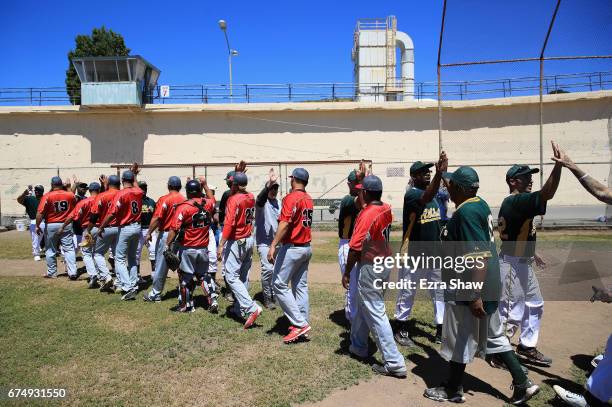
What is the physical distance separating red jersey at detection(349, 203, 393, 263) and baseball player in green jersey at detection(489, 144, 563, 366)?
1435mm

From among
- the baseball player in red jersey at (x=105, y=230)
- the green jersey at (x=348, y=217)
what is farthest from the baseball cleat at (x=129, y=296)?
the green jersey at (x=348, y=217)

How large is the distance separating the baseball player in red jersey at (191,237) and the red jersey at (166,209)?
1.72 feet

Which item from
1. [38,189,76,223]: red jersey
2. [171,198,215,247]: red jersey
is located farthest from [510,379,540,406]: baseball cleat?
[38,189,76,223]: red jersey

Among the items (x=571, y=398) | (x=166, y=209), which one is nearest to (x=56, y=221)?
(x=166, y=209)

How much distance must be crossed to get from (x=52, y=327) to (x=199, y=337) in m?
2.28

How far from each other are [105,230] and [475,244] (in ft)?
22.1

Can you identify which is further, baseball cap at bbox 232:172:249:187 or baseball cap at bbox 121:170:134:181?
baseball cap at bbox 121:170:134:181

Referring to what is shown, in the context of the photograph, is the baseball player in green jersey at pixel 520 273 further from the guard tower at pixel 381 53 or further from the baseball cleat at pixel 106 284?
the guard tower at pixel 381 53

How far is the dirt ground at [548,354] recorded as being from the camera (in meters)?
4.00

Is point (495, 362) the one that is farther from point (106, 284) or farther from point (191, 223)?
point (106, 284)

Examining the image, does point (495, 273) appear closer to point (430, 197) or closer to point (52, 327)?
point (430, 197)

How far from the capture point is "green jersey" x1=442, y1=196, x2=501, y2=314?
143 inches

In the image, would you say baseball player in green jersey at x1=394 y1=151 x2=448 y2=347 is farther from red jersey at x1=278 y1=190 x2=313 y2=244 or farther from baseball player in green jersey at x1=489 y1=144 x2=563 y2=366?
red jersey at x1=278 y1=190 x2=313 y2=244

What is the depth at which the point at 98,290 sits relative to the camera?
26.7ft
